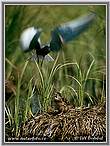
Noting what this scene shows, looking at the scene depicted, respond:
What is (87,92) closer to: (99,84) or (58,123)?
(99,84)

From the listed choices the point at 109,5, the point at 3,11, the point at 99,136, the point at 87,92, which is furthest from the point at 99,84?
the point at 3,11

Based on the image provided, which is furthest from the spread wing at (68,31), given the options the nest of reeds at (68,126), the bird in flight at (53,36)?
the nest of reeds at (68,126)

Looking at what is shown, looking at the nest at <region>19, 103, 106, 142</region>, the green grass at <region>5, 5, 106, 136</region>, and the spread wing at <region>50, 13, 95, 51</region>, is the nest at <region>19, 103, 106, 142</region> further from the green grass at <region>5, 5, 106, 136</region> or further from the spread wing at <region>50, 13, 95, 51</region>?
the spread wing at <region>50, 13, 95, 51</region>

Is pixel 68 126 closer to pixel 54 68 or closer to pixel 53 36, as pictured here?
pixel 54 68

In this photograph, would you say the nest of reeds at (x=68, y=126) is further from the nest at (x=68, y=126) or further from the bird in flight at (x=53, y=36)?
the bird in flight at (x=53, y=36)

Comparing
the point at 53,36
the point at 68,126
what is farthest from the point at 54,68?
the point at 68,126
